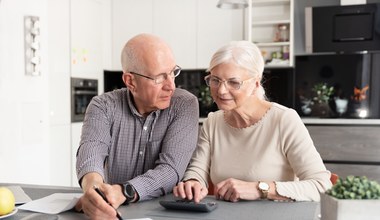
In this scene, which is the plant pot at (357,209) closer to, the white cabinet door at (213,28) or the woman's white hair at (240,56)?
the woman's white hair at (240,56)

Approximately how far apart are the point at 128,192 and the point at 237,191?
0.35 meters

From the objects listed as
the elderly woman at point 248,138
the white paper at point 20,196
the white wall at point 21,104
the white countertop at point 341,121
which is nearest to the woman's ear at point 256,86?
the elderly woman at point 248,138

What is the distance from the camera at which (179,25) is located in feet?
15.8

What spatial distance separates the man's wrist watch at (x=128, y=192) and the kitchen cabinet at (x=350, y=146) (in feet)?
10.4

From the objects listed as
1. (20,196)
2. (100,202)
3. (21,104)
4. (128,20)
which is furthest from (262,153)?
(128,20)

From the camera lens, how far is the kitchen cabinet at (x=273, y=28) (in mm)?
4477

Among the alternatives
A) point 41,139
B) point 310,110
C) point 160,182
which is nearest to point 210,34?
point 310,110

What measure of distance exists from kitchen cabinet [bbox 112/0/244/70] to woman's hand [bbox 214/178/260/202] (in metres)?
3.40

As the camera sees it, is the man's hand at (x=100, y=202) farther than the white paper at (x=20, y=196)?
No

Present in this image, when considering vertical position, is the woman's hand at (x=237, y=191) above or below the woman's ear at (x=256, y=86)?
below

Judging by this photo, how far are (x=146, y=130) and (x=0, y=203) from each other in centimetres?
66

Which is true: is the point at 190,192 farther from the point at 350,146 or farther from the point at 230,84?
the point at 350,146

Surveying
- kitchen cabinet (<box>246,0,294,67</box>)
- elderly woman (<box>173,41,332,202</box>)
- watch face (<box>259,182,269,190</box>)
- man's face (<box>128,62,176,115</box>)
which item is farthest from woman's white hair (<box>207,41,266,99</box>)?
kitchen cabinet (<box>246,0,294,67</box>)

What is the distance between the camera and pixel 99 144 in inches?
63.9
